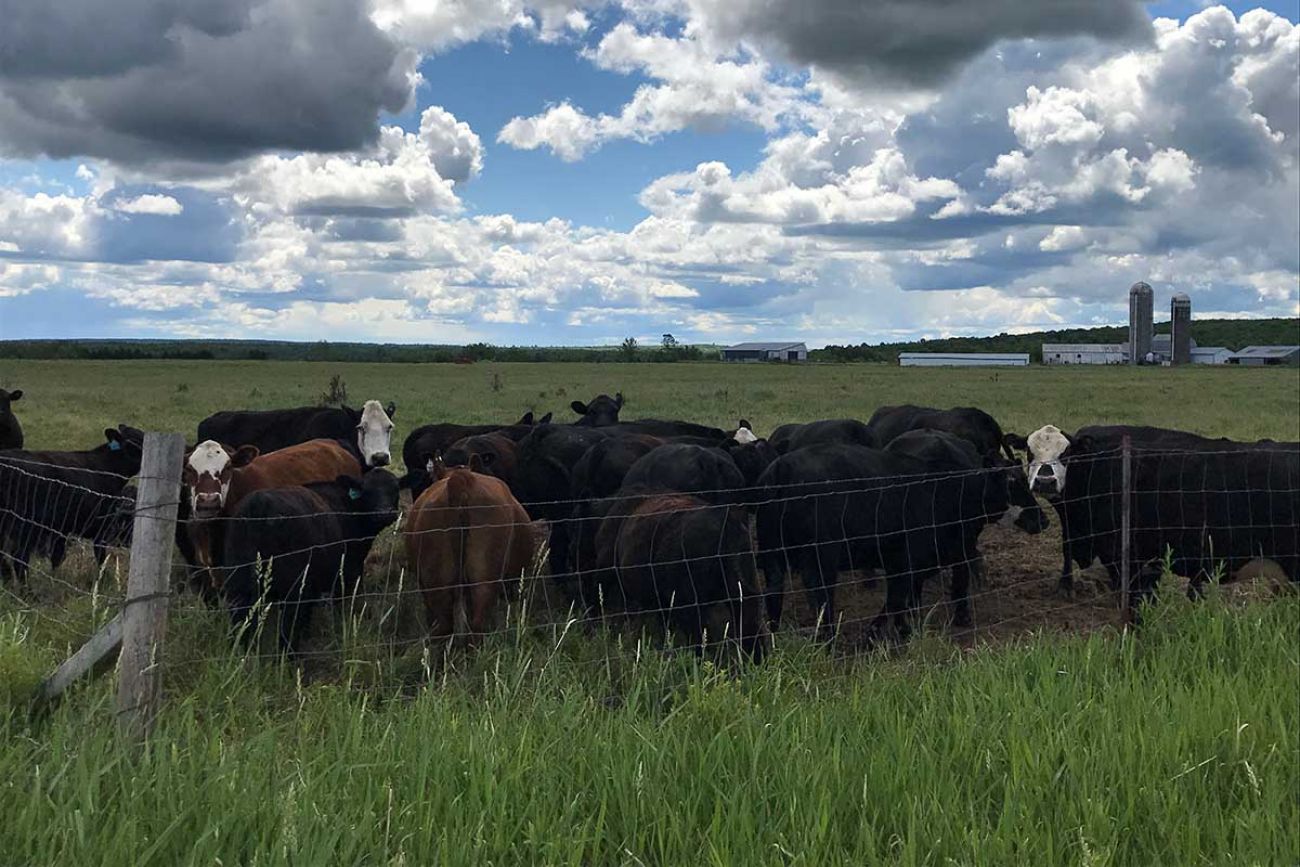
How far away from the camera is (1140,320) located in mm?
113812

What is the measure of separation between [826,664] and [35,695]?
402 centimetres

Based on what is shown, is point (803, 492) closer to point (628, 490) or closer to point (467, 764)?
point (628, 490)

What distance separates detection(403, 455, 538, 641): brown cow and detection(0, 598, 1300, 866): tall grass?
201 centimetres

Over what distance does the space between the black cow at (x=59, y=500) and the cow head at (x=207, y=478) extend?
1.54ft

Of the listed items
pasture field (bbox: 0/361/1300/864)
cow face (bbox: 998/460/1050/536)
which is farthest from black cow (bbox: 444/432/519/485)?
cow face (bbox: 998/460/1050/536)

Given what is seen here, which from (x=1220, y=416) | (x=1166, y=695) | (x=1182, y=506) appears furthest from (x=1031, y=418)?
(x=1166, y=695)

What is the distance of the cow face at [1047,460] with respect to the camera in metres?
9.84

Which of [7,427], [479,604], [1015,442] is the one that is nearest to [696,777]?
[479,604]

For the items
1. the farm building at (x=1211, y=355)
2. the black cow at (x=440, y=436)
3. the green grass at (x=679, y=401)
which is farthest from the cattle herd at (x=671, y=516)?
the farm building at (x=1211, y=355)

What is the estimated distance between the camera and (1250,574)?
8547 millimetres

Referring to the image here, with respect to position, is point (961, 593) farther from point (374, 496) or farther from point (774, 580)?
point (374, 496)

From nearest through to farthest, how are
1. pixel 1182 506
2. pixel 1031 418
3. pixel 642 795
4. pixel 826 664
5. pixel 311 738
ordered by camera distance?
pixel 642 795
pixel 311 738
pixel 826 664
pixel 1182 506
pixel 1031 418

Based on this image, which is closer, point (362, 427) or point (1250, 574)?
point (1250, 574)

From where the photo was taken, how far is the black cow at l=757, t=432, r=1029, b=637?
27.1ft
